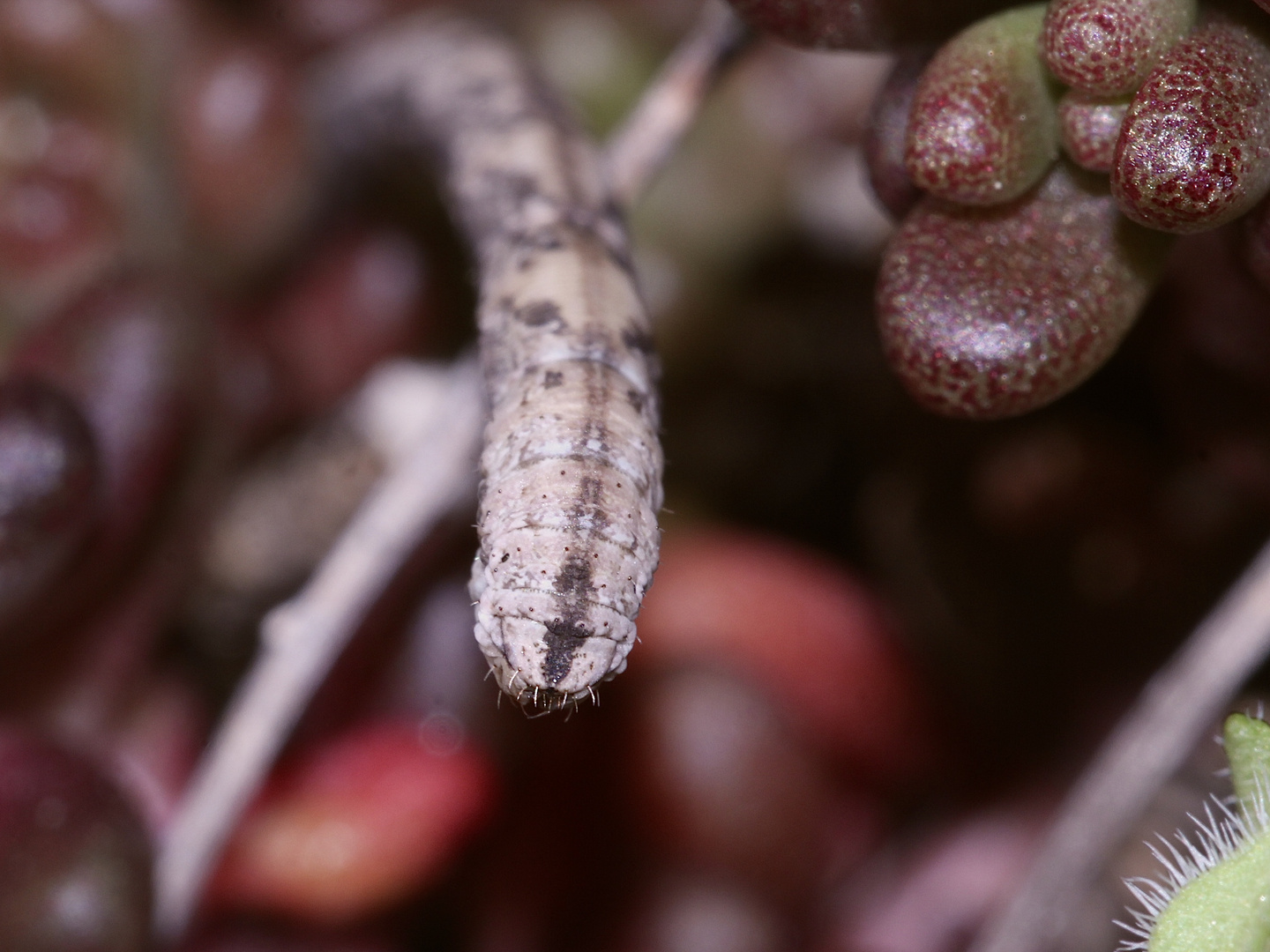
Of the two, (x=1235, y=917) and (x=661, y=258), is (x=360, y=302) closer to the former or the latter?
(x=661, y=258)

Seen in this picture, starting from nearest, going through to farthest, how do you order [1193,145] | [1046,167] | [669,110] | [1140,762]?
[1193,145] < [1046,167] < [1140,762] < [669,110]

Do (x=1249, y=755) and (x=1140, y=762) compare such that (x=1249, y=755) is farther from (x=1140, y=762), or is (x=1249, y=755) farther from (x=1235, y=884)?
(x=1140, y=762)

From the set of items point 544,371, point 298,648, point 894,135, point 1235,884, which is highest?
point 894,135

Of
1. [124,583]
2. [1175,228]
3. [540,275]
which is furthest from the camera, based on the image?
[124,583]

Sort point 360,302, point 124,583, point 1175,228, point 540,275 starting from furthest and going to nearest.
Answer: point 360,302 → point 124,583 → point 540,275 → point 1175,228

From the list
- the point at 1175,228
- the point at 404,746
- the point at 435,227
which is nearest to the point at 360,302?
the point at 435,227

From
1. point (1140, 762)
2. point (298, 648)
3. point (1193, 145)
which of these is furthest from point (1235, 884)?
point (298, 648)

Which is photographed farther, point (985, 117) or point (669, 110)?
point (669, 110)

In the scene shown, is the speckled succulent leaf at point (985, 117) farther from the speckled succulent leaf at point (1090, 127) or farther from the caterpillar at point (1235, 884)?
the caterpillar at point (1235, 884)
